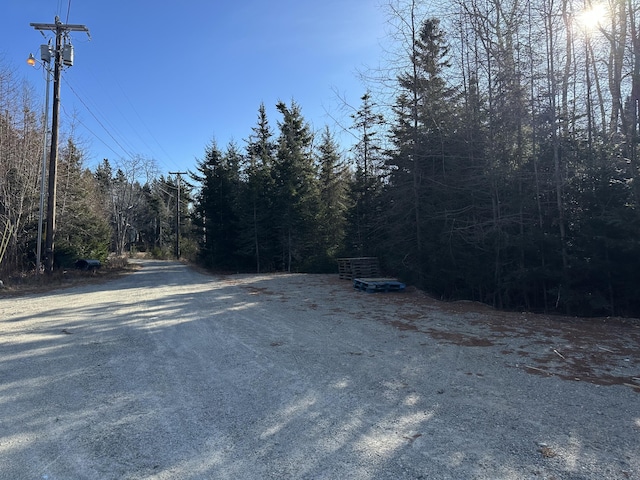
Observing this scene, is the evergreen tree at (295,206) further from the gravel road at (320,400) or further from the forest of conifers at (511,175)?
the gravel road at (320,400)

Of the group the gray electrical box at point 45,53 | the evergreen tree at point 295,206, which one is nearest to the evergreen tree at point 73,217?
the gray electrical box at point 45,53

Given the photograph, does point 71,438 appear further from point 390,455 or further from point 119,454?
point 390,455

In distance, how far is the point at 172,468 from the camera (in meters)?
2.72

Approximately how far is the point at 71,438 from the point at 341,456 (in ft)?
7.23

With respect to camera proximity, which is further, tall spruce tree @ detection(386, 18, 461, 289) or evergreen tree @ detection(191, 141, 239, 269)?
evergreen tree @ detection(191, 141, 239, 269)

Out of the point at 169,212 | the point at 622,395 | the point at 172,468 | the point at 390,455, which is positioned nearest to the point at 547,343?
the point at 622,395

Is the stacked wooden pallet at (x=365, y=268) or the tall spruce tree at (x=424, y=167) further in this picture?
the stacked wooden pallet at (x=365, y=268)

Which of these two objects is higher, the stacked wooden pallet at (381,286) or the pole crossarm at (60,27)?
the pole crossarm at (60,27)

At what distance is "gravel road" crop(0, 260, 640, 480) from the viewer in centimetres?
278

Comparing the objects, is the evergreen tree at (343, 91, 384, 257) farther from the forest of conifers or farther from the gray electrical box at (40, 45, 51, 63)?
the gray electrical box at (40, 45, 51, 63)

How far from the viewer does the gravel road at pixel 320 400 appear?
2.78 m

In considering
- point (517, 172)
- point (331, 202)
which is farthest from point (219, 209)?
point (517, 172)

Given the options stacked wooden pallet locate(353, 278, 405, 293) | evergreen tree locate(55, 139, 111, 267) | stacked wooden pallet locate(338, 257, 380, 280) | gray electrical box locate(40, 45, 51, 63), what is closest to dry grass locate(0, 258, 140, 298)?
evergreen tree locate(55, 139, 111, 267)

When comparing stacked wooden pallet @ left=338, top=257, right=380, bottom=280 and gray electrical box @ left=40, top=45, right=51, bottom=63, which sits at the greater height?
gray electrical box @ left=40, top=45, right=51, bottom=63
